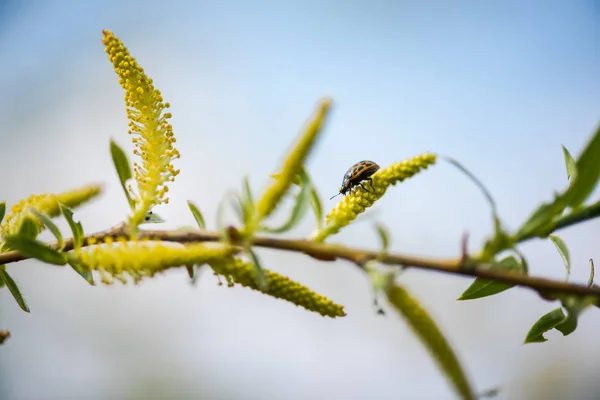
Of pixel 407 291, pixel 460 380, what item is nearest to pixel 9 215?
pixel 407 291

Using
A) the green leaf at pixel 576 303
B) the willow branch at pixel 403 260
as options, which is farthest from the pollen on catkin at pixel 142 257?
the green leaf at pixel 576 303

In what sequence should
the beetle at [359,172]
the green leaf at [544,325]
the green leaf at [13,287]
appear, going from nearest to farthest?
the green leaf at [544,325], the green leaf at [13,287], the beetle at [359,172]

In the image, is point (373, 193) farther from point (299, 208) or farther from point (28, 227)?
point (28, 227)

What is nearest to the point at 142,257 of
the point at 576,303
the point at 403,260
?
the point at 403,260

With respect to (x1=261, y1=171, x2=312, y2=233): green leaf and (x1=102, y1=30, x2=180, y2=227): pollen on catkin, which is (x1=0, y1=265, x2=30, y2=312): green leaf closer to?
(x1=102, y1=30, x2=180, y2=227): pollen on catkin

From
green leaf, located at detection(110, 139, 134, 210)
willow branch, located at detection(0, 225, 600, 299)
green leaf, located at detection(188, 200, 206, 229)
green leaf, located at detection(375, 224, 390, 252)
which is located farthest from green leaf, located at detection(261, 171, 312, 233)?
green leaf, located at detection(110, 139, 134, 210)

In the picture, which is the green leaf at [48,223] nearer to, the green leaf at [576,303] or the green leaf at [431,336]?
the green leaf at [431,336]
